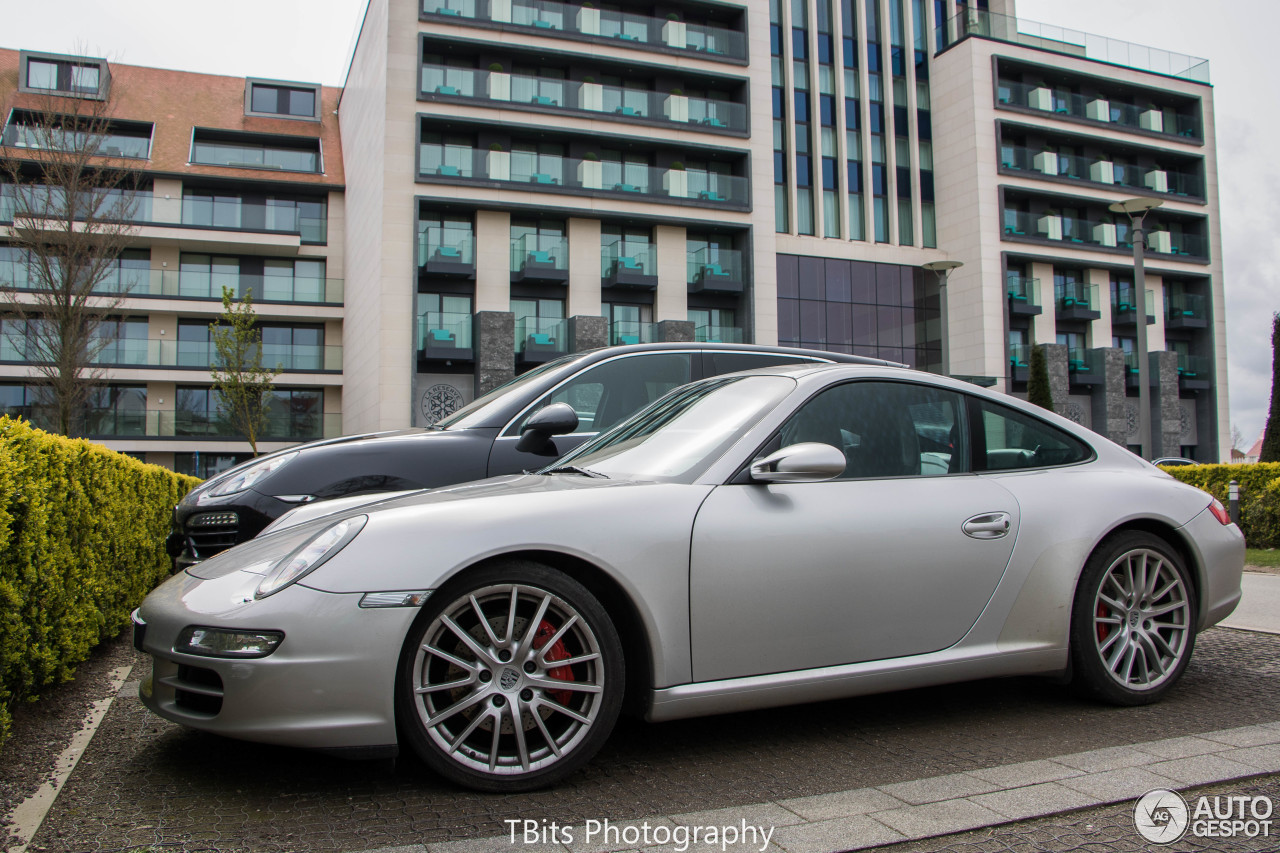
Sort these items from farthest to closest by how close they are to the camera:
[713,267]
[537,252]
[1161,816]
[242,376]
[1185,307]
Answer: [1185,307]
[713,267]
[242,376]
[537,252]
[1161,816]

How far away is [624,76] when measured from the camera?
38.0 meters

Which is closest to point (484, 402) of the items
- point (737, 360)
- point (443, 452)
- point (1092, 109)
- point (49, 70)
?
point (443, 452)

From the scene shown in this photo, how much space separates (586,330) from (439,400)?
5940mm

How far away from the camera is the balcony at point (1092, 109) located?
43.5 m

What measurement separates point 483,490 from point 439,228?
32.3 meters

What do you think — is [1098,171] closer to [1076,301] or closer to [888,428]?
[1076,301]

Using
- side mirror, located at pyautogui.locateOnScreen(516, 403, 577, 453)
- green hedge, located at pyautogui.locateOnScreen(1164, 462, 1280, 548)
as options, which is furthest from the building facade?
side mirror, located at pyautogui.locateOnScreen(516, 403, 577, 453)

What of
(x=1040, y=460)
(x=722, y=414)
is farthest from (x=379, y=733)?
(x=1040, y=460)

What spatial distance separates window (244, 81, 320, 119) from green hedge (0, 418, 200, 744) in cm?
4265

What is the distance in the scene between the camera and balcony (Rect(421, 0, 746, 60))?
113ft

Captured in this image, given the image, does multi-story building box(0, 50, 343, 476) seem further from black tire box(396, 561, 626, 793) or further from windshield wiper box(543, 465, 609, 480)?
black tire box(396, 561, 626, 793)

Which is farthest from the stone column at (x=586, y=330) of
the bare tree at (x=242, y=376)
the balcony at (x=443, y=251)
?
the bare tree at (x=242, y=376)

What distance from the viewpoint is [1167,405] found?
153ft

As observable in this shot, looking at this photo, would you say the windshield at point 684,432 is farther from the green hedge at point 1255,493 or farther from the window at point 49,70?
the window at point 49,70
